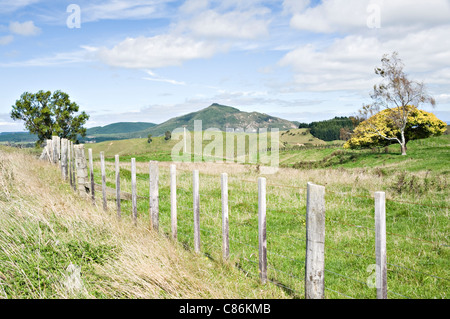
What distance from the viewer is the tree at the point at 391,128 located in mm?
41875

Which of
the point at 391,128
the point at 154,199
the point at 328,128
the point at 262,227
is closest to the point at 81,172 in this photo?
the point at 154,199

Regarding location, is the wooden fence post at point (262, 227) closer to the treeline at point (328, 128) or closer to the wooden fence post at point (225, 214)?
the wooden fence post at point (225, 214)

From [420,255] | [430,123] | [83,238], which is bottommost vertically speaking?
[420,255]

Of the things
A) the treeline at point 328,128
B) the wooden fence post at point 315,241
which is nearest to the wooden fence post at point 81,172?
the wooden fence post at point 315,241

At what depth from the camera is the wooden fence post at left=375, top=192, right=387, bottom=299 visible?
396 centimetres

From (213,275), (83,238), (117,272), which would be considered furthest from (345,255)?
(83,238)

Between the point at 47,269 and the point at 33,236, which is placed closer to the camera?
the point at 47,269

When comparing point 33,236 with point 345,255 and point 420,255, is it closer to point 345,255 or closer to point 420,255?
point 345,255

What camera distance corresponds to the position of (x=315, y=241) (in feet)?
14.7

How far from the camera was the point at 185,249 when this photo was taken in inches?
284

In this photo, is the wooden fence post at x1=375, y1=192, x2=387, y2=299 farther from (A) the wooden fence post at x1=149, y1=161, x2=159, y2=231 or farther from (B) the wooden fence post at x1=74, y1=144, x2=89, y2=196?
(B) the wooden fence post at x1=74, y1=144, x2=89, y2=196

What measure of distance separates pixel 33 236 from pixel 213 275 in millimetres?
3637

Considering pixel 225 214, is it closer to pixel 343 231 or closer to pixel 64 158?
pixel 343 231

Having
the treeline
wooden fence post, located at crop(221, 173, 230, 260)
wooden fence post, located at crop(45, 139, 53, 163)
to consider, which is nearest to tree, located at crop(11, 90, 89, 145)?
wooden fence post, located at crop(45, 139, 53, 163)
